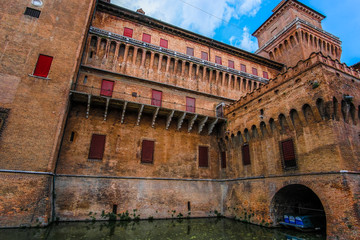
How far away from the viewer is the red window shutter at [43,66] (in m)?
12.0

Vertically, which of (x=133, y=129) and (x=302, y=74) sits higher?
(x=302, y=74)

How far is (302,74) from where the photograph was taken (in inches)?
434

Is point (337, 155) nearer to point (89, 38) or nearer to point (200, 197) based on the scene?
point (200, 197)

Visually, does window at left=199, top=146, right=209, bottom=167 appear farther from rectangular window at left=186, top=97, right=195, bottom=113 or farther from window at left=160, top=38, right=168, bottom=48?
window at left=160, top=38, right=168, bottom=48

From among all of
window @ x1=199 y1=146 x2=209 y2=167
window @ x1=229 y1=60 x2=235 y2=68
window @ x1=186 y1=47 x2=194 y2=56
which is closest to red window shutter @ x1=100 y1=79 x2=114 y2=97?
window @ x1=186 y1=47 x2=194 y2=56

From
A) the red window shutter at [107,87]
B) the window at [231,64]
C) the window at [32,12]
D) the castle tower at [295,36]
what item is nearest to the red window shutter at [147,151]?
the red window shutter at [107,87]

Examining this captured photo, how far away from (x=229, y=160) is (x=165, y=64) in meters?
9.71

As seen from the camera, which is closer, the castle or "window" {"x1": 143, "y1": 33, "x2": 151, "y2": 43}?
the castle

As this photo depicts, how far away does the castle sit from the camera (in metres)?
9.80

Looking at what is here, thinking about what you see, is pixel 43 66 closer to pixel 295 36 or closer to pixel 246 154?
pixel 246 154

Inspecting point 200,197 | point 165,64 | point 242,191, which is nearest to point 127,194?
point 200,197

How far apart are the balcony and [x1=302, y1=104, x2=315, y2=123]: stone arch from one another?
22.2 feet

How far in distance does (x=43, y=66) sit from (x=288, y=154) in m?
15.6

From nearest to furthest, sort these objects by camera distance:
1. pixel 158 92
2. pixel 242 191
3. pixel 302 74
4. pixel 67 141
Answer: pixel 302 74 < pixel 67 141 < pixel 242 191 < pixel 158 92
